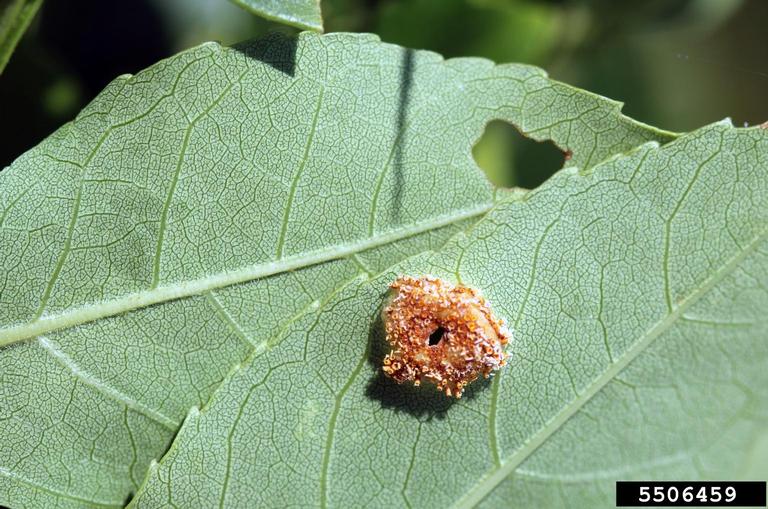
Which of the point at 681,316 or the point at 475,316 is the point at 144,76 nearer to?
the point at 475,316

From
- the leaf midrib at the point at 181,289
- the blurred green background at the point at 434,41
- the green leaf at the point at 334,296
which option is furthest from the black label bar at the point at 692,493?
the blurred green background at the point at 434,41

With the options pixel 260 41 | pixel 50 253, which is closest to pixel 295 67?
pixel 260 41

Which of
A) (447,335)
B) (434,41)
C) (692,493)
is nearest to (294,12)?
(447,335)

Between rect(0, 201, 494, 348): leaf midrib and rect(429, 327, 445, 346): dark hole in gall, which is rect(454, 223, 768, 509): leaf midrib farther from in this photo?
rect(0, 201, 494, 348): leaf midrib

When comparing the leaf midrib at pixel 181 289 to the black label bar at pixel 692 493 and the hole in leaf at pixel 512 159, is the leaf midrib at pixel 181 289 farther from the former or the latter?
the hole in leaf at pixel 512 159

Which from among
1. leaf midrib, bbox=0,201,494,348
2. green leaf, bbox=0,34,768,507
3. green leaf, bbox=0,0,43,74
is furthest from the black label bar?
green leaf, bbox=0,0,43,74
